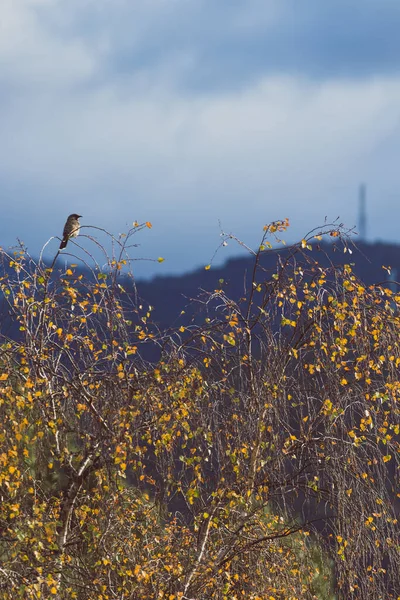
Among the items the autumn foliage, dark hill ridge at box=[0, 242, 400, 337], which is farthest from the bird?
dark hill ridge at box=[0, 242, 400, 337]

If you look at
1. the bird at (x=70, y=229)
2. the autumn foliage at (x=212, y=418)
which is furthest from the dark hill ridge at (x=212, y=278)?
the autumn foliage at (x=212, y=418)

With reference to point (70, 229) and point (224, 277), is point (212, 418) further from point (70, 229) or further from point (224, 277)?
point (224, 277)

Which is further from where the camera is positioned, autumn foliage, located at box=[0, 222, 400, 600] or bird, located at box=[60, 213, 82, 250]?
bird, located at box=[60, 213, 82, 250]

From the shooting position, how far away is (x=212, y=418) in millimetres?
5832

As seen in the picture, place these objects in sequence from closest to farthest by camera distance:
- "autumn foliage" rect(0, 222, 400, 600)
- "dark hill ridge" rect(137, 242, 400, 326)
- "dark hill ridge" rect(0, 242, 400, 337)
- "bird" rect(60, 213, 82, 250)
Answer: "autumn foliage" rect(0, 222, 400, 600)
"bird" rect(60, 213, 82, 250)
"dark hill ridge" rect(0, 242, 400, 337)
"dark hill ridge" rect(137, 242, 400, 326)

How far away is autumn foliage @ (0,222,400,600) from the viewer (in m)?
5.44

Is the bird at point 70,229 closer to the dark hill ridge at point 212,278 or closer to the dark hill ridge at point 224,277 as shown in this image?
the dark hill ridge at point 224,277

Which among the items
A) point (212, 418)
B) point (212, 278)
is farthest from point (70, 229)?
point (212, 278)

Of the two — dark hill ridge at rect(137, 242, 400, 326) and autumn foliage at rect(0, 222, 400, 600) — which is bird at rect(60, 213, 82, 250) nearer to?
autumn foliage at rect(0, 222, 400, 600)

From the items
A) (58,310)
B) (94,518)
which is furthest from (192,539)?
(58,310)

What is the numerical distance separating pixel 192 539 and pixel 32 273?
93.5 inches

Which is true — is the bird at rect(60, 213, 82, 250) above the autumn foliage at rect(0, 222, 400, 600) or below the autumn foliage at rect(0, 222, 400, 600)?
above

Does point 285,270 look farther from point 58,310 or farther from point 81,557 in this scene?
point 81,557

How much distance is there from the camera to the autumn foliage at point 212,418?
5.44 m
